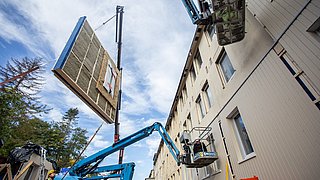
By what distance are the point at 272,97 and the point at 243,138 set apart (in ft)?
7.72

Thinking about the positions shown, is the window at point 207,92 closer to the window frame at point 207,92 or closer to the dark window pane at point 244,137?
the window frame at point 207,92

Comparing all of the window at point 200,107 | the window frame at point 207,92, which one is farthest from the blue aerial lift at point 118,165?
the window frame at point 207,92

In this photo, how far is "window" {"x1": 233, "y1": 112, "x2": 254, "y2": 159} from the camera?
567 centimetres

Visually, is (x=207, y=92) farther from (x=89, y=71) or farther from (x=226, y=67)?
(x=89, y=71)

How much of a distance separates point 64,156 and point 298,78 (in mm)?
36314

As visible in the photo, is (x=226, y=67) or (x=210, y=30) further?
(x=210, y=30)

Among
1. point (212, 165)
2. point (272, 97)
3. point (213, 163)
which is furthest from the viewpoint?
point (212, 165)

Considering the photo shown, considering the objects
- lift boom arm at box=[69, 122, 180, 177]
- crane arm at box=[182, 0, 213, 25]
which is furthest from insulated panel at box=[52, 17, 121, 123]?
crane arm at box=[182, 0, 213, 25]

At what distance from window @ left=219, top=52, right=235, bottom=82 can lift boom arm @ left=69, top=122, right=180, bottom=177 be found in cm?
472

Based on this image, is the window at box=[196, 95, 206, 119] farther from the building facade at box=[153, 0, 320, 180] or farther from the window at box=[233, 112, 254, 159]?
the window at box=[233, 112, 254, 159]

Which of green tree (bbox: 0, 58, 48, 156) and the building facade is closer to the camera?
the building facade

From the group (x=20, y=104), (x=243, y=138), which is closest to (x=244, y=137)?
(x=243, y=138)

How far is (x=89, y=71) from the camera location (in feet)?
22.3

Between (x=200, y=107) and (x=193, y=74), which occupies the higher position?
(x=193, y=74)
